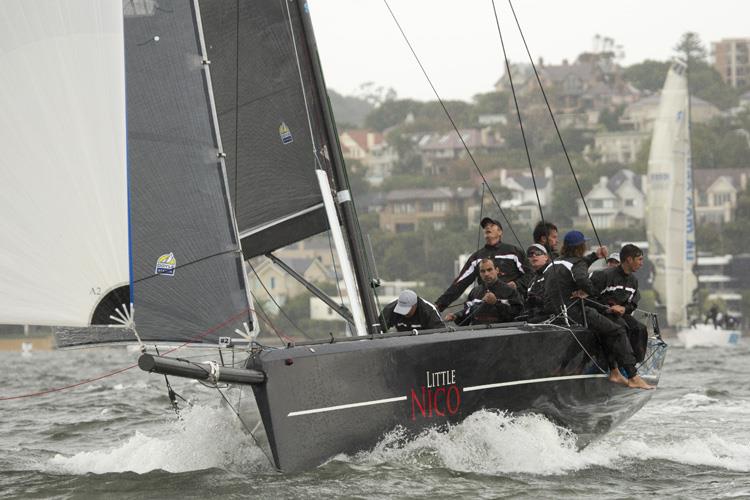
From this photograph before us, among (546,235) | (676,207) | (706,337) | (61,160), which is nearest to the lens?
(61,160)

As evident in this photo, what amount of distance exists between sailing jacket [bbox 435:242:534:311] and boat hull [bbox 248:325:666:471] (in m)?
0.88

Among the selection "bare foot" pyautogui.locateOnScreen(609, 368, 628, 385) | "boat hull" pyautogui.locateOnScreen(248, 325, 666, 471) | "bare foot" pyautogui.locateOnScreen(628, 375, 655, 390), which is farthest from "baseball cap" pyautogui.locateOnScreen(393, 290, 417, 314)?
"bare foot" pyautogui.locateOnScreen(628, 375, 655, 390)

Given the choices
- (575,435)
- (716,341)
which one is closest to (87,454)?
(575,435)

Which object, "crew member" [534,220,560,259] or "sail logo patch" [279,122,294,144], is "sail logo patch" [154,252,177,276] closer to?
"sail logo patch" [279,122,294,144]

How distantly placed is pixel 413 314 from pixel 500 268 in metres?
1.38

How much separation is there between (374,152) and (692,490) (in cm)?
8791

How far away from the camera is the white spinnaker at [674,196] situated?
126ft

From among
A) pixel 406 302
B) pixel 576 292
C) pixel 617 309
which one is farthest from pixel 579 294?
pixel 406 302

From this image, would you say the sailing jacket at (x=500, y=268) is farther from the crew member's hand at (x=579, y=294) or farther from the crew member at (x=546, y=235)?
the crew member's hand at (x=579, y=294)

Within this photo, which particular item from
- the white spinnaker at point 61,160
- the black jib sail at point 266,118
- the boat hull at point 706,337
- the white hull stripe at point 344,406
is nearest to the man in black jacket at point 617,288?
the black jib sail at point 266,118

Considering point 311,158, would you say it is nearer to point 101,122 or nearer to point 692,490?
point 101,122

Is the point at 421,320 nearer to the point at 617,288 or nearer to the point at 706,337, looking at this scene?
the point at 617,288

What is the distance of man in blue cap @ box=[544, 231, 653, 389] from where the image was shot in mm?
8375

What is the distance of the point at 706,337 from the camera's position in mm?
39375
